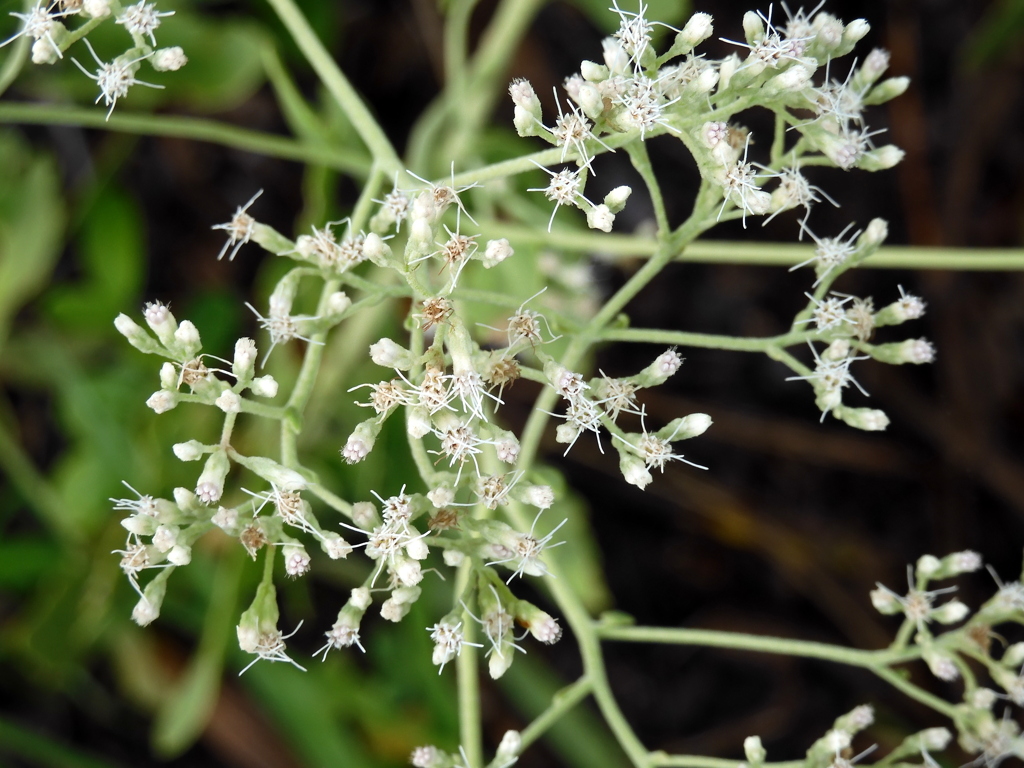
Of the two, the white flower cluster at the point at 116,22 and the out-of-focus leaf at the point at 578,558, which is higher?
the white flower cluster at the point at 116,22

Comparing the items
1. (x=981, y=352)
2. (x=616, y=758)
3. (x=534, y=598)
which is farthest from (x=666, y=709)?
(x=981, y=352)

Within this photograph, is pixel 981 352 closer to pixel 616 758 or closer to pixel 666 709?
pixel 666 709

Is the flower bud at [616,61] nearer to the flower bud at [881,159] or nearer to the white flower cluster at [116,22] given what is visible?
the flower bud at [881,159]

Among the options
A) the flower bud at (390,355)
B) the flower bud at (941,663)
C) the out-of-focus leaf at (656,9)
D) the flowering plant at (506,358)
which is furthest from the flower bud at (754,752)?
the out-of-focus leaf at (656,9)

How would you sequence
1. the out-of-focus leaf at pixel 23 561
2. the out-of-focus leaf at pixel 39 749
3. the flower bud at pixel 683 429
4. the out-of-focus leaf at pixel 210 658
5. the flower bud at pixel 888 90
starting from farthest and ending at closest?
the out-of-focus leaf at pixel 39 749 < the out-of-focus leaf at pixel 23 561 < the out-of-focus leaf at pixel 210 658 < the flower bud at pixel 888 90 < the flower bud at pixel 683 429

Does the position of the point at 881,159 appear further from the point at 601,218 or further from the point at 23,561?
the point at 23,561

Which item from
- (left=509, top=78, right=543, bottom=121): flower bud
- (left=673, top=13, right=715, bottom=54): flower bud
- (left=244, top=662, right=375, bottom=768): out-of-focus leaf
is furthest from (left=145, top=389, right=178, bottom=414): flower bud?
(left=244, top=662, right=375, bottom=768): out-of-focus leaf

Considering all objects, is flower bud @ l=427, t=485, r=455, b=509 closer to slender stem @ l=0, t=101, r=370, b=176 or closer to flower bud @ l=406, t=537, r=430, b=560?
flower bud @ l=406, t=537, r=430, b=560

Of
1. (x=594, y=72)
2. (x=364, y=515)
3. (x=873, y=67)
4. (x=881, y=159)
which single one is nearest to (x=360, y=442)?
(x=364, y=515)
